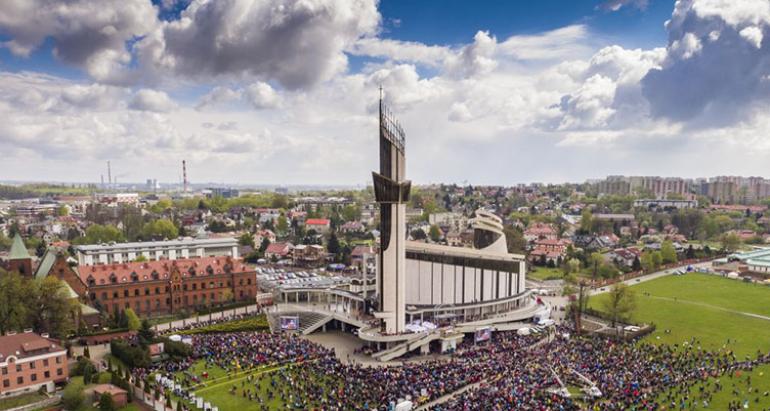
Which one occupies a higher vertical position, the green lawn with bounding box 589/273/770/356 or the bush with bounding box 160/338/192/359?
the bush with bounding box 160/338/192/359

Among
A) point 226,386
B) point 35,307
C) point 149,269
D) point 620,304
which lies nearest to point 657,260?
point 620,304

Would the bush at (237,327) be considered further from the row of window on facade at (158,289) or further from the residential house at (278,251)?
the residential house at (278,251)

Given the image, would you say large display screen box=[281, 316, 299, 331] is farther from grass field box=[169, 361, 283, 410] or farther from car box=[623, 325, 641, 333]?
car box=[623, 325, 641, 333]

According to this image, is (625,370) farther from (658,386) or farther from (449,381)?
(449,381)

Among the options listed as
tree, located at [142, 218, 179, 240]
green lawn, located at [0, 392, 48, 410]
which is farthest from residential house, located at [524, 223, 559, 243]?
green lawn, located at [0, 392, 48, 410]

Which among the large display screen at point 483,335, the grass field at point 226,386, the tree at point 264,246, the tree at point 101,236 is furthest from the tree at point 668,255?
the tree at point 101,236

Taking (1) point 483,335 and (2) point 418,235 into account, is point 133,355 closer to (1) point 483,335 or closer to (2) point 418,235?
(1) point 483,335

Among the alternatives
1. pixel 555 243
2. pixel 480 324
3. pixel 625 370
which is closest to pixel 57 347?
pixel 480 324
